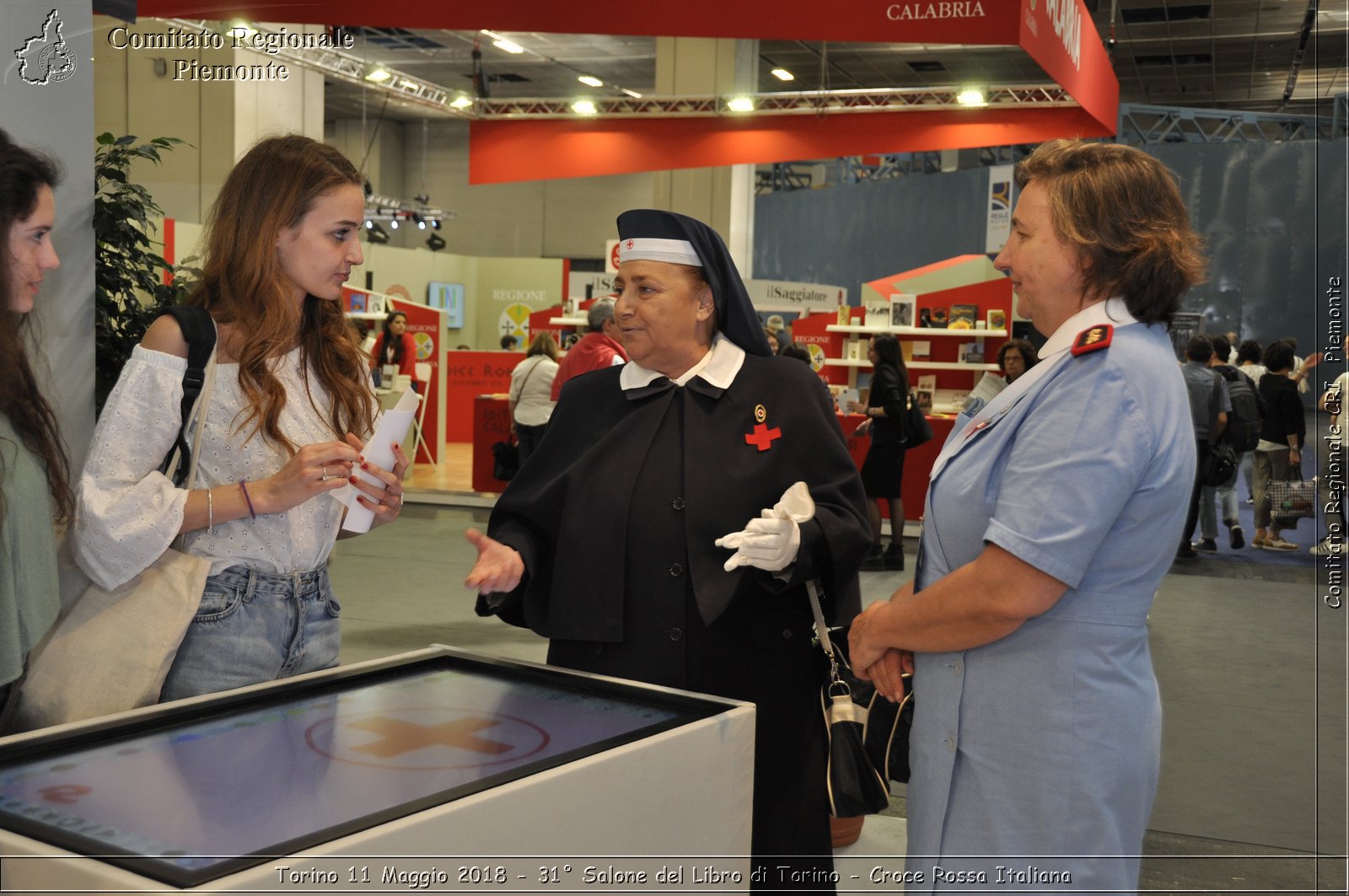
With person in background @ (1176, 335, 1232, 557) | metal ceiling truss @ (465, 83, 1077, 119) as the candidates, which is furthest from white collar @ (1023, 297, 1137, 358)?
metal ceiling truss @ (465, 83, 1077, 119)

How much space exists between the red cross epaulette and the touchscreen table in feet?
2.23

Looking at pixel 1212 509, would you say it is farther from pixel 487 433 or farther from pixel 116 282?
pixel 116 282

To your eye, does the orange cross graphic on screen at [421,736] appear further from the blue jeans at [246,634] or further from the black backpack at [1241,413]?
the black backpack at [1241,413]

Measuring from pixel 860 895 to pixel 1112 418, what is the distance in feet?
7.09

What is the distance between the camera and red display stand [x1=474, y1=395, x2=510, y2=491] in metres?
11.1

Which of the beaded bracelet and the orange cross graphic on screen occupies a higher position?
the beaded bracelet

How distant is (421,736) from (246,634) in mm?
476

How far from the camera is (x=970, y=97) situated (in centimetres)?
1053

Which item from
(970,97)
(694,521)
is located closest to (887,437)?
(970,97)

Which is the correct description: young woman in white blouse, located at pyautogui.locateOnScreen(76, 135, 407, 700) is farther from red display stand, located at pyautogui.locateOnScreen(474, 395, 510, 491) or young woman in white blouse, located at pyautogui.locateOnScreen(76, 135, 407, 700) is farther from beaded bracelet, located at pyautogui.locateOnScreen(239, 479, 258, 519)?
red display stand, located at pyautogui.locateOnScreen(474, 395, 510, 491)

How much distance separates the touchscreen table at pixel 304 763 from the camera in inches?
44.3

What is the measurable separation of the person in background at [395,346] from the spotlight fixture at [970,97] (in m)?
5.54

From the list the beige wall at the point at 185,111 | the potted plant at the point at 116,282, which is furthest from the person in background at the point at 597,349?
the beige wall at the point at 185,111

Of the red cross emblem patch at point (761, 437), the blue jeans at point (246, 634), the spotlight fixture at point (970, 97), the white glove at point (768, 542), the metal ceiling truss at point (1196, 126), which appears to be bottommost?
the blue jeans at point (246, 634)
